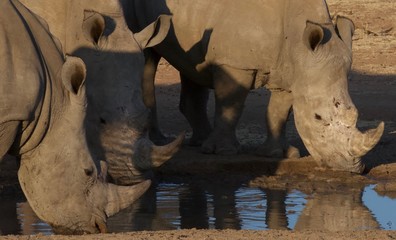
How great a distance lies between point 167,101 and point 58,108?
8727 millimetres

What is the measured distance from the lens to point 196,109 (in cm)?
1422

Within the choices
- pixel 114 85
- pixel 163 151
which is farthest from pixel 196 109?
pixel 163 151

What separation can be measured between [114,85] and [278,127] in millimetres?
3240

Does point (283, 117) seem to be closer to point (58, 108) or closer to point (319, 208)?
point (319, 208)

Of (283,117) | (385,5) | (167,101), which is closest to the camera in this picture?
(283,117)

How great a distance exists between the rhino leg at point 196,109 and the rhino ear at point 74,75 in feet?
17.7

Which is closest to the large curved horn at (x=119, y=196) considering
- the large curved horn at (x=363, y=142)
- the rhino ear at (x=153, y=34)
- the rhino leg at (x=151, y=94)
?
the rhino ear at (x=153, y=34)

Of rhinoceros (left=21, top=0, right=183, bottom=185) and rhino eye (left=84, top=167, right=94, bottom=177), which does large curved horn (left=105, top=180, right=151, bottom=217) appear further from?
rhinoceros (left=21, top=0, right=183, bottom=185)

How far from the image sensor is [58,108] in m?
8.55

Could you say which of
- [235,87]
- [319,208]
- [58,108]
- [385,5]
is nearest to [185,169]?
[235,87]

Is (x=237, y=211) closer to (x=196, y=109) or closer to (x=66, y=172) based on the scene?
(x=66, y=172)

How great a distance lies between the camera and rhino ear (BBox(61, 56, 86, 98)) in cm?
841

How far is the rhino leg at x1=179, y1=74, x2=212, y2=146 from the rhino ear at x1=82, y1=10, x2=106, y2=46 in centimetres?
353

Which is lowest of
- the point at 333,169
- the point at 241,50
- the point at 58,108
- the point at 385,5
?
the point at 385,5
